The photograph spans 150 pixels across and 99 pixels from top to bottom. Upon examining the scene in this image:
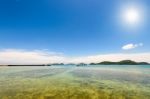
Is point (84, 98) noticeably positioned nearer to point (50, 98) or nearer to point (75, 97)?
point (75, 97)

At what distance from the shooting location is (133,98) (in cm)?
1317

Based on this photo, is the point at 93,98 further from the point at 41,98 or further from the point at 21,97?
the point at 21,97

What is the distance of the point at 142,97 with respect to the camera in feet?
44.6

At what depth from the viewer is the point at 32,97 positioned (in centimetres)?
1284

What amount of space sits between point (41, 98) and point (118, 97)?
22.6 feet

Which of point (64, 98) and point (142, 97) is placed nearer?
point (64, 98)

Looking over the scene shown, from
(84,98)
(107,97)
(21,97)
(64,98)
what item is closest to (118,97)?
(107,97)

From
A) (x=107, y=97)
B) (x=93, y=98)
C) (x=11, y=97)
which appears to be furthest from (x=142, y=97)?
(x=11, y=97)

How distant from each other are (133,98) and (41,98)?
816 centimetres

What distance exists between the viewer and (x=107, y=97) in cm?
1317

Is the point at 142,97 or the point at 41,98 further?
the point at 142,97

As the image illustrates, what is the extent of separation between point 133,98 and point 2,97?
11.6 meters

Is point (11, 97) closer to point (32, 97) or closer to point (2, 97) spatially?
point (2, 97)

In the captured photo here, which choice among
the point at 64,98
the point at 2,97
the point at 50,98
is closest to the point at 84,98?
the point at 64,98
